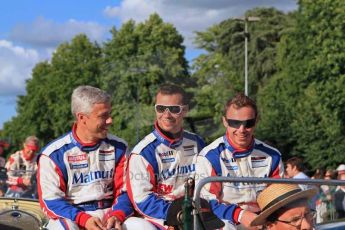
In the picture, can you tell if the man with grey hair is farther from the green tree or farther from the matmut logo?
the green tree

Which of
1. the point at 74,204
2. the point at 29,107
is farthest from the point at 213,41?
the point at 74,204

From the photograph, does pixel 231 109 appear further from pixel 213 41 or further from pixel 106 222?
pixel 213 41

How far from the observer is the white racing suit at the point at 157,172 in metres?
6.34

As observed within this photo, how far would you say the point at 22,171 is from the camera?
15.2 metres

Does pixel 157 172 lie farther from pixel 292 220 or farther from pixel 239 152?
pixel 292 220

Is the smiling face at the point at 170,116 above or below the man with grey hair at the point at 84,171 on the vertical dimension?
above

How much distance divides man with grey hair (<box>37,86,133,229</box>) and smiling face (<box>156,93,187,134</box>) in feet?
1.30

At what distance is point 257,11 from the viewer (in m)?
72.6

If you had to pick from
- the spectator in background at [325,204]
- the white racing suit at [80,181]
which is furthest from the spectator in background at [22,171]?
the spectator in background at [325,204]

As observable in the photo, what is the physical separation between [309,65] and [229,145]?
37.7 m

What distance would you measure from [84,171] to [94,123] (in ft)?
1.23

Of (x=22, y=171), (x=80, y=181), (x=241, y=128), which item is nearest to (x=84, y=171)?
(x=80, y=181)

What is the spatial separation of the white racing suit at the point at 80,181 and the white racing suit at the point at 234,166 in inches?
29.2

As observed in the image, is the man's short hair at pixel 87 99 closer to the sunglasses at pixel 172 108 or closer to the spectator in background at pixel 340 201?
the sunglasses at pixel 172 108
